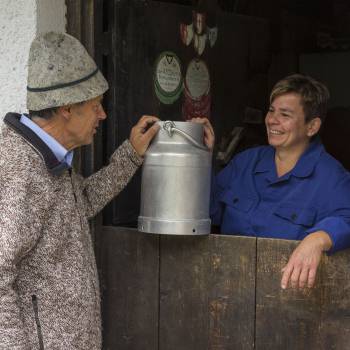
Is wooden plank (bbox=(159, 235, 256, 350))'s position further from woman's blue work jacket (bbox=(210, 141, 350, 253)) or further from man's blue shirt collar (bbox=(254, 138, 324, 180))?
man's blue shirt collar (bbox=(254, 138, 324, 180))

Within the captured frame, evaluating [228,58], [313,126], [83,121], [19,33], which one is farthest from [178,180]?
[228,58]

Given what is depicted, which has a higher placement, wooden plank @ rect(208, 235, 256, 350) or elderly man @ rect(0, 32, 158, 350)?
elderly man @ rect(0, 32, 158, 350)

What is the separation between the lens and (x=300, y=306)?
193 centimetres

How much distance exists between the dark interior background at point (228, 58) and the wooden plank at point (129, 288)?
0.14 m

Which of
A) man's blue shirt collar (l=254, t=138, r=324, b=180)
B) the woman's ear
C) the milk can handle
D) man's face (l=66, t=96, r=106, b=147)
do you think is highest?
man's face (l=66, t=96, r=106, b=147)

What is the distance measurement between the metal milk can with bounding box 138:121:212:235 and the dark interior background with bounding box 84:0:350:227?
36cm

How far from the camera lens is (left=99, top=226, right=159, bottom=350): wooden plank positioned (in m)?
2.22

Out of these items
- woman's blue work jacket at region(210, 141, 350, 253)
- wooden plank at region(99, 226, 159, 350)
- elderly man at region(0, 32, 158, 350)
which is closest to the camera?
elderly man at region(0, 32, 158, 350)

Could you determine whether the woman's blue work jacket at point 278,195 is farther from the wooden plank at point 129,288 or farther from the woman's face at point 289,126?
the wooden plank at point 129,288

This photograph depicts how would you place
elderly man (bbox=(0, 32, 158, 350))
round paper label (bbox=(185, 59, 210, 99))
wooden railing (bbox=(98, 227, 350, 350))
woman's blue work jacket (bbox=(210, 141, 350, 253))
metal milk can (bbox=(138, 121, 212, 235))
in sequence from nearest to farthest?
elderly man (bbox=(0, 32, 158, 350)) < wooden railing (bbox=(98, 227, 350, 350)) < metal milk can (bbox=(138, 121, 212, 235)) < woman's blue work jacket (bbox=(210, 141, 350, 253)) < round paper label (bbox=(185, 59, 210, 99))

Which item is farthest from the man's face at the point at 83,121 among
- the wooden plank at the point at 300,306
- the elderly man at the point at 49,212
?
the wooden plank at the point at 300,306

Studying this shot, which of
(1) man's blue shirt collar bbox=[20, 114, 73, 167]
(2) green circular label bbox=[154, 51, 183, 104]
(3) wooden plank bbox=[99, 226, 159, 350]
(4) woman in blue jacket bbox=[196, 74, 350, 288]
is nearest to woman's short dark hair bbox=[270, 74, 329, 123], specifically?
(4) woman in blue jacket bbox=[196, 74, 350, 288]

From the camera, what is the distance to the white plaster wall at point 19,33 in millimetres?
2193

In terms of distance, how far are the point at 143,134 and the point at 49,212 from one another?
0.46m
